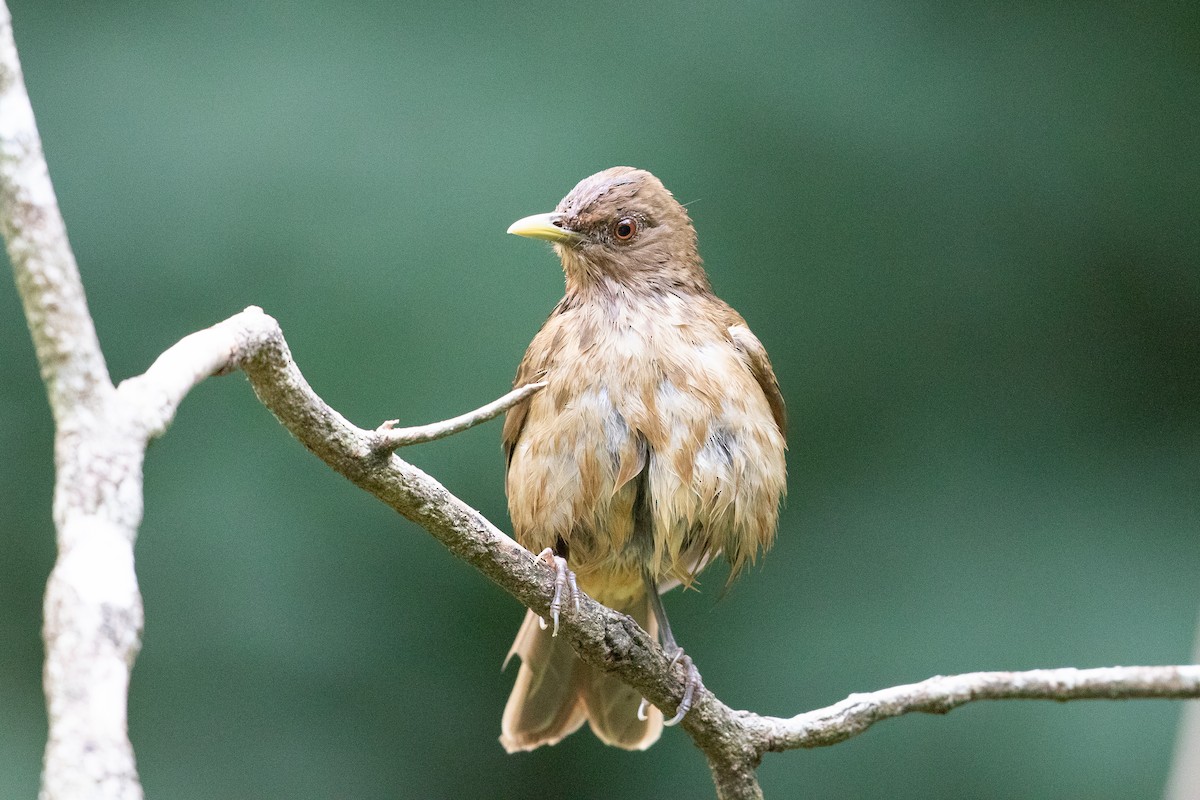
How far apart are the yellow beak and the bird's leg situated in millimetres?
1082

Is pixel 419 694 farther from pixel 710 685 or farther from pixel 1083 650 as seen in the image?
pixel 1083 650

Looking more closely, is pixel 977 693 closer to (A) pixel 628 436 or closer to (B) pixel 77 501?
(A) pixel 628 436

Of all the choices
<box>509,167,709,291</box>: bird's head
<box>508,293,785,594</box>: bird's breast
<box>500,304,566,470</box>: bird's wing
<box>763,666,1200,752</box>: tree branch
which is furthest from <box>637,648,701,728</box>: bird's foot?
<box>509,167,709,291</box>: bird's head

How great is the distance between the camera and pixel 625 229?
392 cm

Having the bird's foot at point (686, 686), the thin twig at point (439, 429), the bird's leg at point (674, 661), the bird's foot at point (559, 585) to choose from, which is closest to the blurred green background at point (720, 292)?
the bird's leg at point (674, 661)

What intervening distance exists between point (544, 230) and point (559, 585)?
4.45 ft

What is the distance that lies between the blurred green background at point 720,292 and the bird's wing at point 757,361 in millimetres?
1155

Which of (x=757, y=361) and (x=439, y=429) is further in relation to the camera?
(x=757, y=361)

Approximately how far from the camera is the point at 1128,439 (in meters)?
4.96

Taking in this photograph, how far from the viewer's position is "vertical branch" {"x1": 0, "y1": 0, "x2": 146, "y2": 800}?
45.4 inches

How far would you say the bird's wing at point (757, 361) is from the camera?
145 inches

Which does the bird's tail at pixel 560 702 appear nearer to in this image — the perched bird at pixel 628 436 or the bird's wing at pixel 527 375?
the perched bird at pixel 628 436

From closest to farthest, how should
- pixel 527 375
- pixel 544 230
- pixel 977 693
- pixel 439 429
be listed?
pixel 439 429 → pixel 977 693 → pixel 527 375 → pixel 544 230

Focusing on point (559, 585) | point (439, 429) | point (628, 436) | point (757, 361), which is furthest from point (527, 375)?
point (439, 429)
